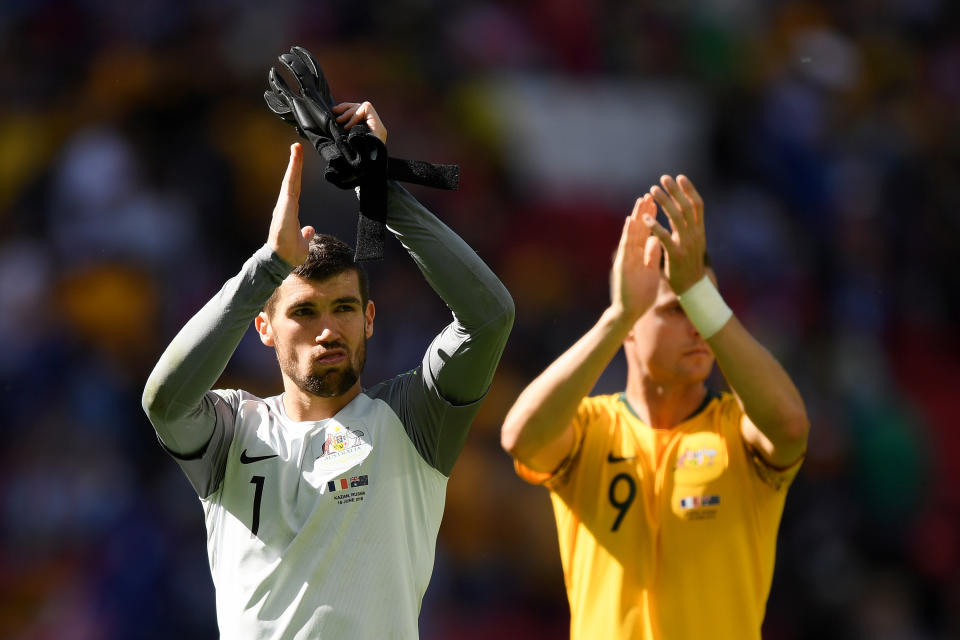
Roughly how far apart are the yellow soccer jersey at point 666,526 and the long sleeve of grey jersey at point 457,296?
0.76 meters

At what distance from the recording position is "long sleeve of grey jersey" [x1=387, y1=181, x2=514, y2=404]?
3602 mm

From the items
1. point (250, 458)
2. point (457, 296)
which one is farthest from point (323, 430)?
point (457, 296)

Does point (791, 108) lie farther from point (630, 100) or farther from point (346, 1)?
point (346, 1)

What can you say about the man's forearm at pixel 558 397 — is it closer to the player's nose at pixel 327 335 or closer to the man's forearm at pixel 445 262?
the man's forearm at pixel 445 262

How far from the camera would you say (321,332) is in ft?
12.4

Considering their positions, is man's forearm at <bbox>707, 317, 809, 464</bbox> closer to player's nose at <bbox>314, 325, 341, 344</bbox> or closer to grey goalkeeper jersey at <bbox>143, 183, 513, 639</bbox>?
grey goalkeeper jersey at <bbox>143, 183, 513, 639</bbox>

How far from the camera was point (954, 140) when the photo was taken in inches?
442

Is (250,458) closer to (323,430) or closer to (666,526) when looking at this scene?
(323,430)

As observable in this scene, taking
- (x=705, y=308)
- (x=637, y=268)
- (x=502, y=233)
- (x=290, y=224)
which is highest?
(x=290, y=224)

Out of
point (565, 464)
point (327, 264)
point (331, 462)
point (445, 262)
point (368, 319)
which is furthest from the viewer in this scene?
point (565, 464)

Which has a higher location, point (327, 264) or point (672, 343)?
point (327, 264)

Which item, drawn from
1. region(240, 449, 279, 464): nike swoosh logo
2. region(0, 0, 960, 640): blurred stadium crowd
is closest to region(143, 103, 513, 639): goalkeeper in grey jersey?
region(240, 449, 279, 464): nike swoosh logo

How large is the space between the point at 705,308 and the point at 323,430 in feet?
4.21

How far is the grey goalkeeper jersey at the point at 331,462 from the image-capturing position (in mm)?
3514
